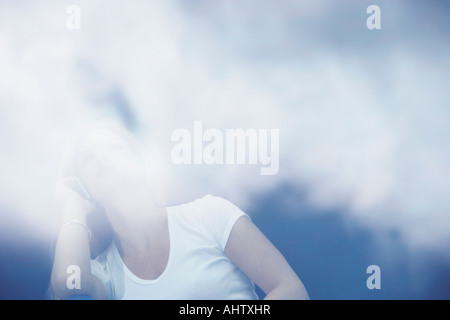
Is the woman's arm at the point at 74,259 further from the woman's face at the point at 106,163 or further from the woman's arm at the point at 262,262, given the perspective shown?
the woman's arm at the point at 262,262

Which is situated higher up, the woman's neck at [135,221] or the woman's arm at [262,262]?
the woman's neck at [135,221]

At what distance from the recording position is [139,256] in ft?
7.54

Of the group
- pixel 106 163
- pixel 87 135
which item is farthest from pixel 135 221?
pixel 87 135

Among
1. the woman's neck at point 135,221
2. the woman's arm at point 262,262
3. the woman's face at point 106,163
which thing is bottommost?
the woman's arm at point 262,262

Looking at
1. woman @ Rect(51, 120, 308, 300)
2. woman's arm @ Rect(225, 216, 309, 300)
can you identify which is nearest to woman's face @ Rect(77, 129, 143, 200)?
woman @ Rect(51, 120, 308, 300)

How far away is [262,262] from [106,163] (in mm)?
786

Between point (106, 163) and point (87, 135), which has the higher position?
point (87, 135)

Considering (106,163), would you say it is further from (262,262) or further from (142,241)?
(262,262)

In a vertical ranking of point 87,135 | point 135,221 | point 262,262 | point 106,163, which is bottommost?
point 262,262

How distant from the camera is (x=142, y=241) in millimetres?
2316

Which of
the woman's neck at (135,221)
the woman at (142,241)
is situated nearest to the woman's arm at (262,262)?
the woman at (142,241)

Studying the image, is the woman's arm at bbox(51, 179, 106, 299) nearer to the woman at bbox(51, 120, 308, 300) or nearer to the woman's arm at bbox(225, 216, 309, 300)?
the woman at bbox(51, 120, 308, 300)

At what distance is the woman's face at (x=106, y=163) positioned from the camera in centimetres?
233

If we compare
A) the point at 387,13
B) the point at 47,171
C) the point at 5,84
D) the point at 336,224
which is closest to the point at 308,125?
the point at 336,224
